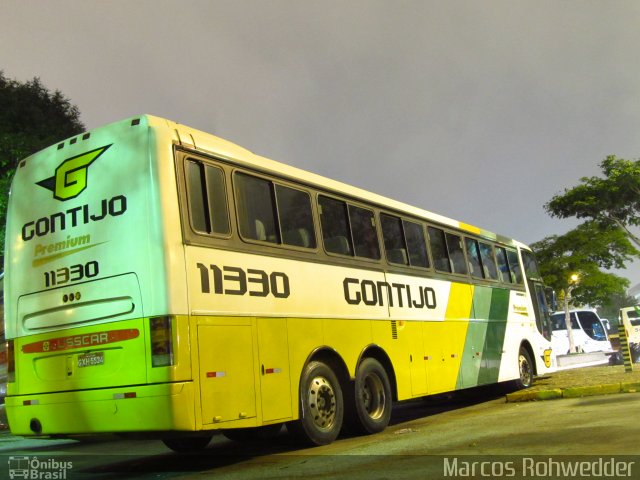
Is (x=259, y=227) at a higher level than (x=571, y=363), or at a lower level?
higher

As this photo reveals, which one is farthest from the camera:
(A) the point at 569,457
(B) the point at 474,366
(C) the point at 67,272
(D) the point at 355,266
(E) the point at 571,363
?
(E) the point at 571,363

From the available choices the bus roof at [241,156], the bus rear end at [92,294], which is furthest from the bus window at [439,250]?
the bus rear end at [92,294]

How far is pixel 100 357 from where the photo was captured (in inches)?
270

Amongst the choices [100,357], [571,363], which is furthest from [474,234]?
[571,363]

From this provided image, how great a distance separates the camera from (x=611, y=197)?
33719 millimetres

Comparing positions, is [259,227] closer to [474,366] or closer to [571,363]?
[474,366]

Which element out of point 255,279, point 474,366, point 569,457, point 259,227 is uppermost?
point 259,227

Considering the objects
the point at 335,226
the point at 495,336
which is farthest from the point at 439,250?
the point at 335,226

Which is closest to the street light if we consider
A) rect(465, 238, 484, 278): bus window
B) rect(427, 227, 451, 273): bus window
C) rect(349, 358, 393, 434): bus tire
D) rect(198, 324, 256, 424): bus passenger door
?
rect(465, 238, 484, 278): bus window

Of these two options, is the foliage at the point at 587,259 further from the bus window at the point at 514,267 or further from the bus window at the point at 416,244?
the bus window at the point at 416,244

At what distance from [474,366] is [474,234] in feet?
8.99

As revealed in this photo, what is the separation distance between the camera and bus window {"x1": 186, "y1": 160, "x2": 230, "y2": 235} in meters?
7.09

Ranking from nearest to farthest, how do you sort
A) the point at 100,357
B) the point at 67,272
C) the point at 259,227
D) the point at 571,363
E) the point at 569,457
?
the point at 569,457, the point at 100,357, the point at 67,272, the point at 259,227, the point at 571,363

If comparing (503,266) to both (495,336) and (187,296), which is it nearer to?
(495,336)
